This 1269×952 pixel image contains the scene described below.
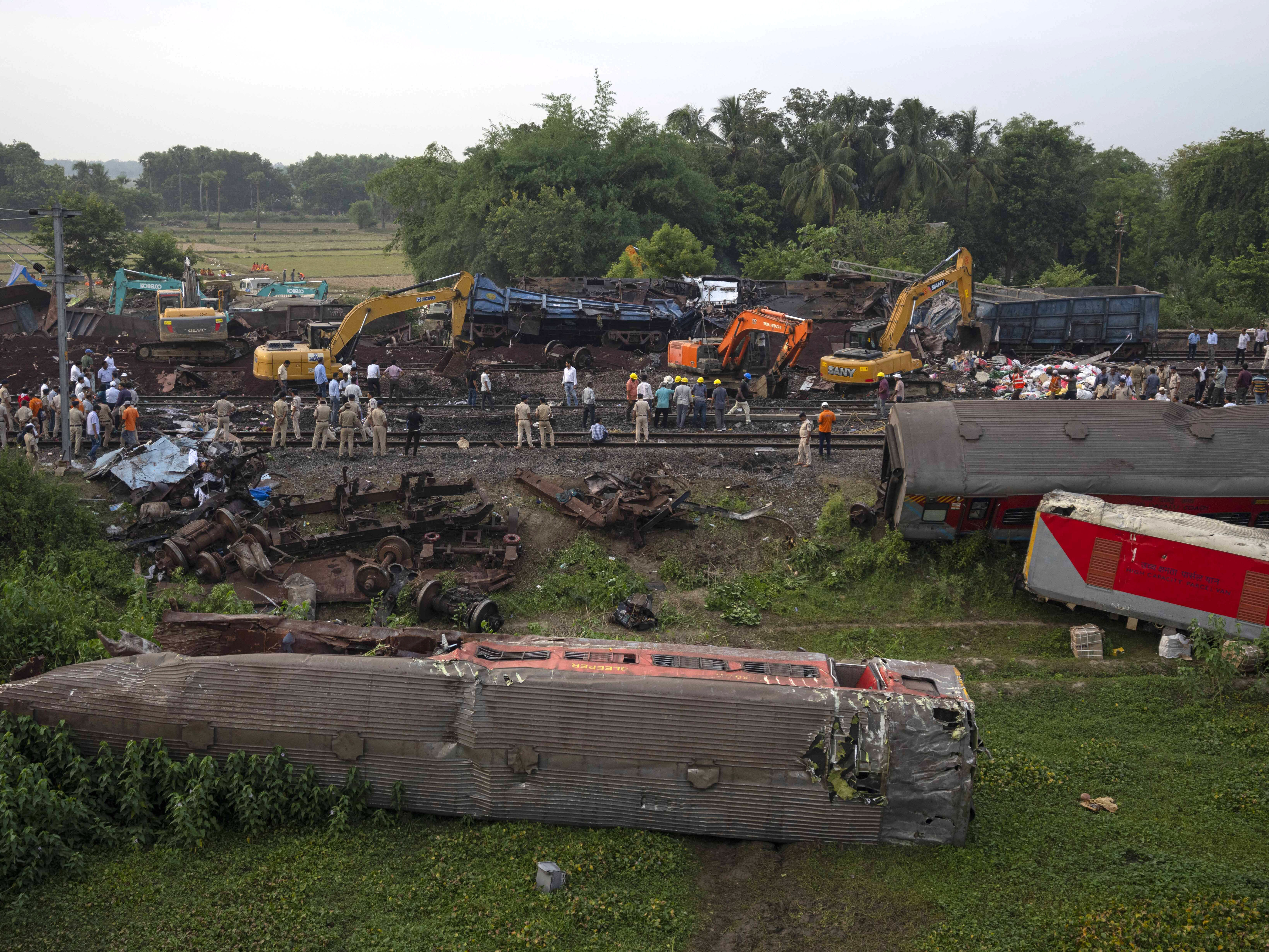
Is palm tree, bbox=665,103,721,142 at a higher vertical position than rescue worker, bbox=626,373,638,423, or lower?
higher

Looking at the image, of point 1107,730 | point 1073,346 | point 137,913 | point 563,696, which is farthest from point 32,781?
point 1073,346

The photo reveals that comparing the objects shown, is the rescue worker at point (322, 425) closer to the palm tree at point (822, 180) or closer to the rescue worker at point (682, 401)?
the rescue worker at point (682, 401)

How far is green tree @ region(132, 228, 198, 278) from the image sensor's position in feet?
176

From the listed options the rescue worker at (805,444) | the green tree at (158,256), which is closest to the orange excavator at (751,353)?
the rescue worker at (805,444)

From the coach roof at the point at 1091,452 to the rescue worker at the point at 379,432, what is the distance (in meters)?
11.2

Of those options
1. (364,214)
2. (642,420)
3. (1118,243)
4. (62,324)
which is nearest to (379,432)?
(642,420)

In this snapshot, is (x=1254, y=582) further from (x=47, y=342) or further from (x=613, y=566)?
(x=47, y=342)

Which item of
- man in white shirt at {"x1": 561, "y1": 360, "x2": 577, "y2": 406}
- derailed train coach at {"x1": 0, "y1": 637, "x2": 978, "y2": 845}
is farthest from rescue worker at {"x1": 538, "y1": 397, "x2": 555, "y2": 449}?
derailed train coach at {"x1": 0, "y1": 637, "x2": 978, "y2": 845}

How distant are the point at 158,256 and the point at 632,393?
41487 millimetres

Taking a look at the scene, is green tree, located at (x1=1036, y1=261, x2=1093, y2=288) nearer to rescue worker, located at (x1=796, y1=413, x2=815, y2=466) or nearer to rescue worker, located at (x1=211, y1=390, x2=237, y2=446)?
rescue worker, located at (x1=796, y1=413, x2=815, y2=466)

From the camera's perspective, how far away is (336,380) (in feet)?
79.9

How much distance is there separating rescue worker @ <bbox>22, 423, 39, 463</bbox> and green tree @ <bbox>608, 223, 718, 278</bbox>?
26805 millimetres

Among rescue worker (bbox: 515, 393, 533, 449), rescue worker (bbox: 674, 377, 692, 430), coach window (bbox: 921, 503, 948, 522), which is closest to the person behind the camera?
coach window (bbox: 921, 503, 948, 522)

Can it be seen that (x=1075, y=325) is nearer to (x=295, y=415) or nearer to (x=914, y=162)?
(x=914, y=162)
